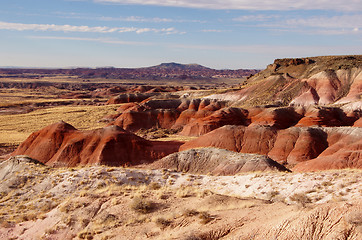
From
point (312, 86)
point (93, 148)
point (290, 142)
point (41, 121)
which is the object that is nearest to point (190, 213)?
point (93, 148)

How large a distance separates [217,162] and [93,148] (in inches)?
601

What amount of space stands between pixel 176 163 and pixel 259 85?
55.1m

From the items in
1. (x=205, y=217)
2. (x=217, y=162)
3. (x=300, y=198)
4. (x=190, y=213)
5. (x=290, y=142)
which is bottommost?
(x=290, y=142)

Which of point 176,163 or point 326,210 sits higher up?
point 326,210

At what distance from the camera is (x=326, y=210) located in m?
8.40

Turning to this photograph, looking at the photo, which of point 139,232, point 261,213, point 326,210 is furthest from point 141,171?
point 326,210

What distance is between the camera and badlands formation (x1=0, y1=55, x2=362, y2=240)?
952 cm

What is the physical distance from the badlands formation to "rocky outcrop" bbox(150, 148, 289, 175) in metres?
0.09

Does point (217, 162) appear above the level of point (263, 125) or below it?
below

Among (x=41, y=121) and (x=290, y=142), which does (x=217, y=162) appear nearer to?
(x=290, y=142)

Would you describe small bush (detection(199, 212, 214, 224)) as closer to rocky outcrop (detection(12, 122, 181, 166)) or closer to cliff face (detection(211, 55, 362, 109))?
rocky outcrop (detection(12, 122, 181, 166))

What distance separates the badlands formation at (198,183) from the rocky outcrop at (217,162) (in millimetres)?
91

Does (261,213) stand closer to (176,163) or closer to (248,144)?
(176,163)

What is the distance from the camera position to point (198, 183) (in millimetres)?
19703
